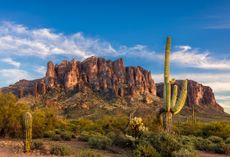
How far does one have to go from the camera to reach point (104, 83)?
12069 cm

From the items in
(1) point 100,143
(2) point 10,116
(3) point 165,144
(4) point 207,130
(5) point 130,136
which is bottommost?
(4) point 207,130

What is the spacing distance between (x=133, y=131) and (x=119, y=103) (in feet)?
264

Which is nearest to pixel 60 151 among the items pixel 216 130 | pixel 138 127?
pixel 138 127

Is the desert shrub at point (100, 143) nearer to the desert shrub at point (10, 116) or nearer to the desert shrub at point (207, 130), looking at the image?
the desert shrub at point (10, 116)

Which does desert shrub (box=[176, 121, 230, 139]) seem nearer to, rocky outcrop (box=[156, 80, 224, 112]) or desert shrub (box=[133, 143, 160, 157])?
desert shrub (box=[133, 143, 160, 157])

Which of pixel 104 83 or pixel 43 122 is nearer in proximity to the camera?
pixel 43 122

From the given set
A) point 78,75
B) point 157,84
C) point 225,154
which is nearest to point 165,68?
point 225,154

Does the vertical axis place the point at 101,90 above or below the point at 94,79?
below

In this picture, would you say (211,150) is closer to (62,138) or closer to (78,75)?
(62,138)

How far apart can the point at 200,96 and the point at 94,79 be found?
195 ft

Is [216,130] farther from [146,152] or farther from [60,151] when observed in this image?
[60,151]

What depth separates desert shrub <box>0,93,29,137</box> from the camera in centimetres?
2375

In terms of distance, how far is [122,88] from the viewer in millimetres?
115875

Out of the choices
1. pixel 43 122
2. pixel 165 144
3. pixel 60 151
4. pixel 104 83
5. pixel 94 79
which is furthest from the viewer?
pixel 94 79
